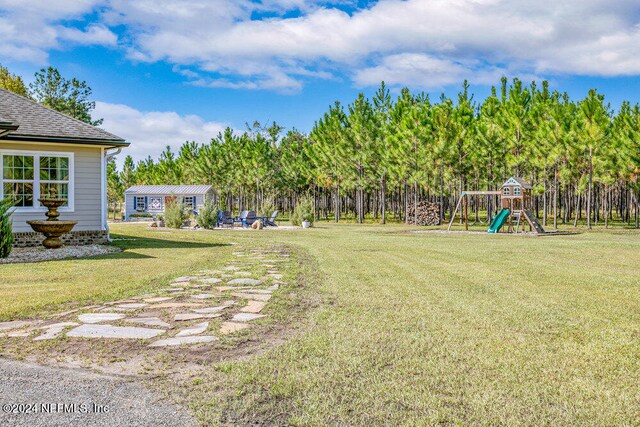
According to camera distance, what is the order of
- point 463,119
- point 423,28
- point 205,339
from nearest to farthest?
point 205,339, point 423,28, point 463,119

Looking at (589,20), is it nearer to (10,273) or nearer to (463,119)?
(10,273)

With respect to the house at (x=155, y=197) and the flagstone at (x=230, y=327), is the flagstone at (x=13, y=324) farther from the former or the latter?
the house at (x=155, y=197)

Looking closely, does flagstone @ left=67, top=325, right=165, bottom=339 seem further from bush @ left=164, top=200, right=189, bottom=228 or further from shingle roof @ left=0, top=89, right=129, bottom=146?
bush @ left=164, top=200, right=189, bottom=228

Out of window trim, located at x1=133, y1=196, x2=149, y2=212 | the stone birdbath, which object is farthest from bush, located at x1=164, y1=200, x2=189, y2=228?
window trim, located at x1=133, y1=196, x2=149, y2=212

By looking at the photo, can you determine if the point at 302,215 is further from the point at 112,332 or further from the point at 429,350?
the point at 429,350

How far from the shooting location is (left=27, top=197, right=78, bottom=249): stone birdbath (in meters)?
10.5

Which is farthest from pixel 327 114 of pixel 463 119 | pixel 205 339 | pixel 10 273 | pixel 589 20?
pixel 205 339

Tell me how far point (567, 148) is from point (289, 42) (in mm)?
18400

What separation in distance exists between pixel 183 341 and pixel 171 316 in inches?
34.0

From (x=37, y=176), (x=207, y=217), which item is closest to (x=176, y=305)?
(x=37, y=176)

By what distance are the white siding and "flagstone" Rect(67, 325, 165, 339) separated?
358 inches

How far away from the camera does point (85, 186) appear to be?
12062mm

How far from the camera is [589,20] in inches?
511

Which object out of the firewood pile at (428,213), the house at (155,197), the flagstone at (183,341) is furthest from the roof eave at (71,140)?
the house at (155,197)
